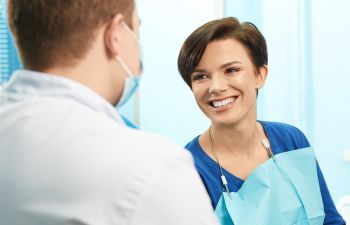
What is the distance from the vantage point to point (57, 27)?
0.63 m

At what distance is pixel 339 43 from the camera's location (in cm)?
214

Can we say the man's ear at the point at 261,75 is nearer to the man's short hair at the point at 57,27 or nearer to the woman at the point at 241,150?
the woman at the point at 241,150

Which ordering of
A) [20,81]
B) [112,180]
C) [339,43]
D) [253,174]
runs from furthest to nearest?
[339,43] → [253,174] → [20,81] → [112,180]

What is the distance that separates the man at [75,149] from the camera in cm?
55

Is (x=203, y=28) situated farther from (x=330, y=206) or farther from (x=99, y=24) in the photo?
(x=99, y=24)

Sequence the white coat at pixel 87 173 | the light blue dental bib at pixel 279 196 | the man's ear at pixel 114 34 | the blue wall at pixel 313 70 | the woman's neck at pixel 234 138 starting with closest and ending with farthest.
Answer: the white coat at pixel 87 173, the man's ear at pixel 114 34, the light blue dental bib at pixel 279 196, the woman's neck at pixel 234 138, the blue wall at pixel 313 70

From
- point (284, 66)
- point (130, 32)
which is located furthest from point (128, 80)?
point (284, 66)

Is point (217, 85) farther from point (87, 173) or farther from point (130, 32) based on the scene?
point (87, 173)

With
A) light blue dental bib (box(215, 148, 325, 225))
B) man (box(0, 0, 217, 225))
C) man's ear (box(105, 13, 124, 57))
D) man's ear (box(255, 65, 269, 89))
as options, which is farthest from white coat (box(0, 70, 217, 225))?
man's ear (box(255, 65, 269, 89))

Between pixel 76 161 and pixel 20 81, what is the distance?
16 cm

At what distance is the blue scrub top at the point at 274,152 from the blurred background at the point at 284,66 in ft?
2.21

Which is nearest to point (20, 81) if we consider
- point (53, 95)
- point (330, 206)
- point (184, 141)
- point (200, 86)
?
point (53, 95)

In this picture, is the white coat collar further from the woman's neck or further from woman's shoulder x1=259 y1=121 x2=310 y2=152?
woman's shoulder x1=259 y1=121 x2=310 y2=152

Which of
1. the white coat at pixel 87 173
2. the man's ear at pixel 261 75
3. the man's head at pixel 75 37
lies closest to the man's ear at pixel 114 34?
the man's head at pixel 75 37
